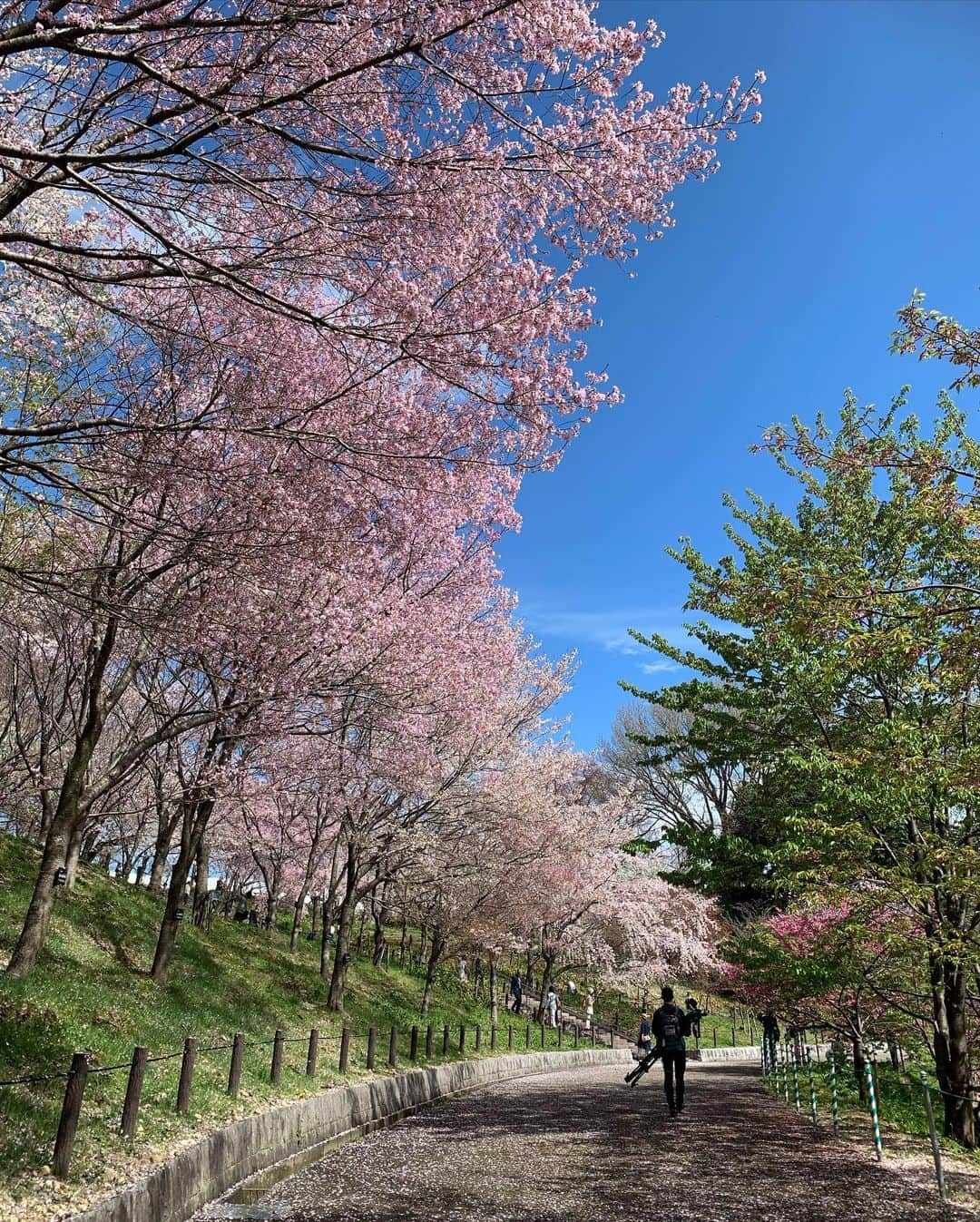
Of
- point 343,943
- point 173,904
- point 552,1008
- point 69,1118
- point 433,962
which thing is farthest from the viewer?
point 552,1008

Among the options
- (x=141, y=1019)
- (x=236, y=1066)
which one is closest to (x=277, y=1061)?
(x=236, y=1066)

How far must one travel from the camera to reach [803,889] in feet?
38.0

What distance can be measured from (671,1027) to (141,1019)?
7727 millimetres

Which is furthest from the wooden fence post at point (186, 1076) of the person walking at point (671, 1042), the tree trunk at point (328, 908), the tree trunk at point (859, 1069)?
the tree trunk at point (859, 1069)

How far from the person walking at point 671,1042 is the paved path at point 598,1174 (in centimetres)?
36

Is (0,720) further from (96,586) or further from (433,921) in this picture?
(96,586)

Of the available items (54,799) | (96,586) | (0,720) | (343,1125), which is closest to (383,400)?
(96,586)

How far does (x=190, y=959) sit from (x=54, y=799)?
7859 millimetres

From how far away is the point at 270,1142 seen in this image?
947cm

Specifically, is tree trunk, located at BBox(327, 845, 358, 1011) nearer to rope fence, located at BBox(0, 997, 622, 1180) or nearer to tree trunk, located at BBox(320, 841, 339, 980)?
tree trunk, located at BBox(320, 841, 339, 980)

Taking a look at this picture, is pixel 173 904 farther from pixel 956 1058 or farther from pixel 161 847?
pixel 956 1058

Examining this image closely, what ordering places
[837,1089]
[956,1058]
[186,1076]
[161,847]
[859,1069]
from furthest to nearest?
[161,847]
[859,1069]
[837,1089]
[956,1058]
[186,1076]

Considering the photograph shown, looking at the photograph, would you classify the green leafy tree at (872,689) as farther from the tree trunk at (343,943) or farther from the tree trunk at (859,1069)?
the tree trunk at (343,943)

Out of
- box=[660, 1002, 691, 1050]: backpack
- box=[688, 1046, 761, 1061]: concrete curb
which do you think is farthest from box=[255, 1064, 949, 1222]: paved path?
box=[688, 1046, 761, 1061]: concrete curb
